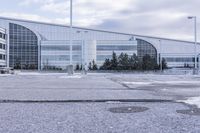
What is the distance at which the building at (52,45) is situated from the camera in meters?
135

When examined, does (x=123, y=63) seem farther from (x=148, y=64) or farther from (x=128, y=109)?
(x=128, y=109)

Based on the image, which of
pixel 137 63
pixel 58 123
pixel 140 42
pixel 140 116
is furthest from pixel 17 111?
pixel 140 42

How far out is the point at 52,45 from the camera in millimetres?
138250

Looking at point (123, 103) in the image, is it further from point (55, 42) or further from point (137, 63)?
point (55, 42)

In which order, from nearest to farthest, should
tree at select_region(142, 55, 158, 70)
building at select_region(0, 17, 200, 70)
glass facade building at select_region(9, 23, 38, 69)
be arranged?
tree at select_region(142, 55, 158, 70)
building at select_region(0, 17, 200, 70)
glass facade building at select_region(9, 23, 38, 69)

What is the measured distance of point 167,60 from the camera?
151000mm

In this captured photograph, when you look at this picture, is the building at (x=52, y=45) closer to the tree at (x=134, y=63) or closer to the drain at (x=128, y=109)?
the tree at (x=134, y=63)

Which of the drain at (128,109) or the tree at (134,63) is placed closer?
the drain at (128,109)

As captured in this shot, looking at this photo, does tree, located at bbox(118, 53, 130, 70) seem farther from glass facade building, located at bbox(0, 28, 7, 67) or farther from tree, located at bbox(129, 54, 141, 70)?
glass facade building, located at bbox(0, 28, 7, 67)

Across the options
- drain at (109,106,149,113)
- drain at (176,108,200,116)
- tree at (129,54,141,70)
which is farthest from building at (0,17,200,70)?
drain at (176,108,200,116)

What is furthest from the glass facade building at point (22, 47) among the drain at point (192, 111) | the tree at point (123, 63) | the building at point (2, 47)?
the drain at point (192, 111)

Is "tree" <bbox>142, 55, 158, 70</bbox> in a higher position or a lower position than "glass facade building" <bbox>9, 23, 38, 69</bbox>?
lower

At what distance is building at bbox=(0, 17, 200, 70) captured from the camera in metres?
135

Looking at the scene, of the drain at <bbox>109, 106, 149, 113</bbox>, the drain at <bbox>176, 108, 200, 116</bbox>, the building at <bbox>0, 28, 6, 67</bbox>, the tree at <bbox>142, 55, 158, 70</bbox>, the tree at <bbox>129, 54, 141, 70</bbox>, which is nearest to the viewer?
the drain at <bbox>176, 108, 200, 116</bbox>
